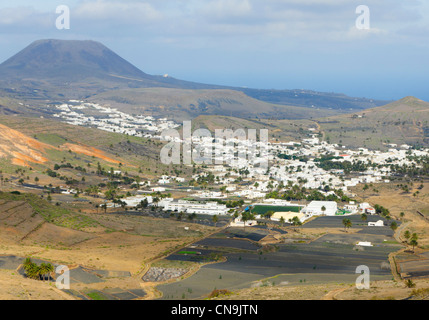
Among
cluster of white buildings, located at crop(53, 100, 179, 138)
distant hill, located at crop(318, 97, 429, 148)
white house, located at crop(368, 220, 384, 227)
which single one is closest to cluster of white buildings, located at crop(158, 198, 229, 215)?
white house, located at crop(368, 220, 384, 227)

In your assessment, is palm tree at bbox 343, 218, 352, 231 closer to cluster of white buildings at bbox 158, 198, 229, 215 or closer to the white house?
the white house

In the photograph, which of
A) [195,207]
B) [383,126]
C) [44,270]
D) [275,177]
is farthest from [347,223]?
[383,126]

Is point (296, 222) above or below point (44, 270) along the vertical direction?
below

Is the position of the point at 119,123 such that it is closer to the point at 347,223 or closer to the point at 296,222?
the point at 296,222

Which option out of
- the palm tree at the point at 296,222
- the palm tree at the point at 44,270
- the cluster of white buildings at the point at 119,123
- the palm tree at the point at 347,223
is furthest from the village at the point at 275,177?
the palm tree at the point at 44,270

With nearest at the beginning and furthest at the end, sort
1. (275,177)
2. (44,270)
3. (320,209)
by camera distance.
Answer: (44,270), (320,209), (275,177)

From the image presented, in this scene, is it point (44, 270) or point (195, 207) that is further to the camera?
point (195, 207)

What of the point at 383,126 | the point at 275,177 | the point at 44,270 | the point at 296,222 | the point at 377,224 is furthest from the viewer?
the point at 383,126

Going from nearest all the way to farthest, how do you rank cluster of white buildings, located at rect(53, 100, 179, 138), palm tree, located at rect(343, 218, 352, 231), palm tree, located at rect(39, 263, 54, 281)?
palm tree, located at rect(39, 263, 54, 281)
palm tree, located at rect(343, 218, 352, 231)
cluster of white buildings, located at rect(53, 100, 179, 138)

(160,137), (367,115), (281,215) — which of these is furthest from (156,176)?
(367,115)
